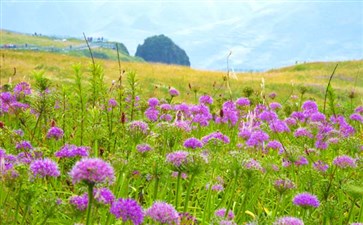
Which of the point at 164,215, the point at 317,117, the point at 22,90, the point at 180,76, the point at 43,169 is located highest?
the point at 180,76

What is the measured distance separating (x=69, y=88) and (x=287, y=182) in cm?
338

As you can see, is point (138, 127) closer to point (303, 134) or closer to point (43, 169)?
point (43, 169)

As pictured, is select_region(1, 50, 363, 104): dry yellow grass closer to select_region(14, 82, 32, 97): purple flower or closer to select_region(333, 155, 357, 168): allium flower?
select_region(14, 82, 32, 97): purple flower

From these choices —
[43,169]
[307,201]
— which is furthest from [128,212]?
[307,201]

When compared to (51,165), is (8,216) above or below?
below

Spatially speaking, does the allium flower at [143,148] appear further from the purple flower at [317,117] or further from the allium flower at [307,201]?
the purple flower at [317,117]

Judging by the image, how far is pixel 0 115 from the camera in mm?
7344

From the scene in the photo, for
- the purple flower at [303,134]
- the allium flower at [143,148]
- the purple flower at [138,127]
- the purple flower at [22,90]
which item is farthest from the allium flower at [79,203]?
the purple flower at [22,90]

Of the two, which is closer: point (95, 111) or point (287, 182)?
point (287, 182)

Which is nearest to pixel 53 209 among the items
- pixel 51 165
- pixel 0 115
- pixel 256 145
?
pixel 51 165

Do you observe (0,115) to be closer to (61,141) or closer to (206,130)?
(61,141)

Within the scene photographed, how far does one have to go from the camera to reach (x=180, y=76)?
46.9 meters

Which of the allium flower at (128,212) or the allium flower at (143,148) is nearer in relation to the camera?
the allium flower at (128,212)

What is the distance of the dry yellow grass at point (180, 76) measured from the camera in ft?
113
